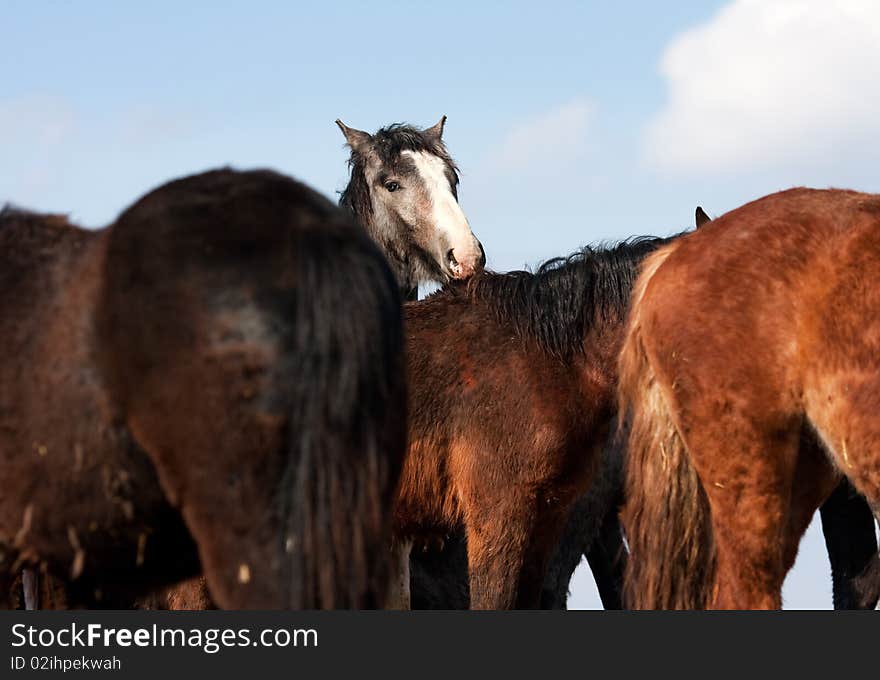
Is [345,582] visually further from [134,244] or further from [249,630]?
[134,244]

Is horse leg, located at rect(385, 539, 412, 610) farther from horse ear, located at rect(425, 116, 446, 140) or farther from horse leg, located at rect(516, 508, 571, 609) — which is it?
horse ear, located at rect(425, 116, 446, 140)

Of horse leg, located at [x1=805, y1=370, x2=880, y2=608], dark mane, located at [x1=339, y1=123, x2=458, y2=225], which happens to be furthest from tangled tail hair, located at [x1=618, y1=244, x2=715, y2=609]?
dark mane, located at [x1=339, y1=123, x2=458, y2=225]

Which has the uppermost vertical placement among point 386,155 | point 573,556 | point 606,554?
point 386,155

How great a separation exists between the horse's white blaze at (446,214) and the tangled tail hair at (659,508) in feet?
8.48

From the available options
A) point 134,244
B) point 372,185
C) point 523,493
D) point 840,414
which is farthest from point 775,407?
point 372,185

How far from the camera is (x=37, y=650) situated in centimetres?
350

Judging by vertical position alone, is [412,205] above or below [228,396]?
above

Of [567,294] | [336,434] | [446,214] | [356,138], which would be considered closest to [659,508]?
[567,294]

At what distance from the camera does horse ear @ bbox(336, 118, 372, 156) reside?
8.37 m

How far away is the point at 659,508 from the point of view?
16.7 feet

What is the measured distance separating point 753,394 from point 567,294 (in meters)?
2.39

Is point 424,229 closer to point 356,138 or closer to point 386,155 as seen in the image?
point 386,155

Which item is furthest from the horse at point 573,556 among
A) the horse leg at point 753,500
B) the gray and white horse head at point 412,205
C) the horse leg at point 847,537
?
the horse leg at point 753,500

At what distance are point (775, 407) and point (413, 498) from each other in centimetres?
275
